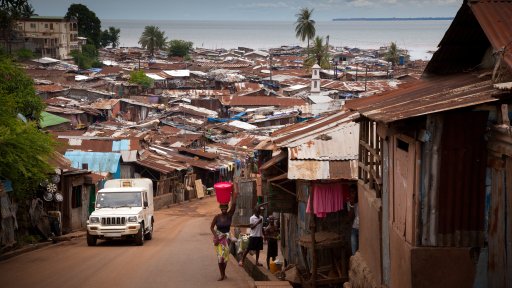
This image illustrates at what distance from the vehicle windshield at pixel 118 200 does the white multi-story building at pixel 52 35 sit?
309 ft

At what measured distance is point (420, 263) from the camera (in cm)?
888

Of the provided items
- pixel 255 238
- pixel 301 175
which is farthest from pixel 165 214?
pixel 301 175

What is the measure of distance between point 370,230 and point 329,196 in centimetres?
282

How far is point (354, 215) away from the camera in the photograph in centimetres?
1503

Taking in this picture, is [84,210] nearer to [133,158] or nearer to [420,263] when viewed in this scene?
[133,158]

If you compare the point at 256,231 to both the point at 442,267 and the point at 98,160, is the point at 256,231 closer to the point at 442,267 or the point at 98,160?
the point at 442,267

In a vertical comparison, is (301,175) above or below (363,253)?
above

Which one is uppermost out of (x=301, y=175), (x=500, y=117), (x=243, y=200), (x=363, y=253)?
(x=500, y=117)

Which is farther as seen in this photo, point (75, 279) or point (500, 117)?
point (75, 279)

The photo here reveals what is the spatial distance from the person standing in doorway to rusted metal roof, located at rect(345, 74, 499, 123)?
143 inches

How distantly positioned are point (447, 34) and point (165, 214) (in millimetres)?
29266

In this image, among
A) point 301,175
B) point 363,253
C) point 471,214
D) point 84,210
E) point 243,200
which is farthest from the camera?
point 84,210

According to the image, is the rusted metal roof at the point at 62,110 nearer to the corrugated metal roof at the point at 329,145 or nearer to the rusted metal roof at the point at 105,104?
the rusted metal roof at the point at 105,104

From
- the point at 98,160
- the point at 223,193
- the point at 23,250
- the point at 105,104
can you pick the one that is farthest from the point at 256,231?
the point at 105,104
